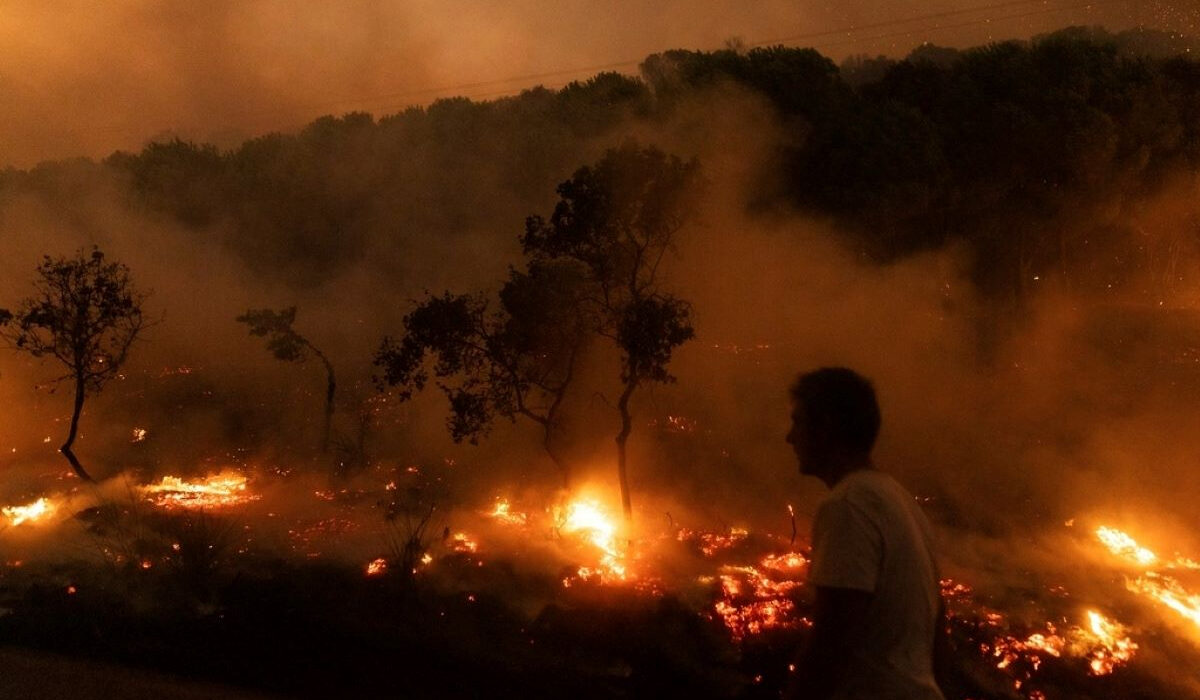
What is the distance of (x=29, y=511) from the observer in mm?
8836

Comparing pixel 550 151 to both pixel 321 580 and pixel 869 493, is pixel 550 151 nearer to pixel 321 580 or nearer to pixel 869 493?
pixel 321 580

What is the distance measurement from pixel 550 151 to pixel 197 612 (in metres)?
12.0

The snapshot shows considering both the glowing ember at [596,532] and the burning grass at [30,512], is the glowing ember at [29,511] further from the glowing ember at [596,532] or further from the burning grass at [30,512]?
the glowing ember at [596,532]

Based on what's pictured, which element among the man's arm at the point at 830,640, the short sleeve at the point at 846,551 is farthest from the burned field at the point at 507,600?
the short sleeve at the point at 846,551

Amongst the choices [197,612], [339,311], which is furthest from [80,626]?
[339,311]

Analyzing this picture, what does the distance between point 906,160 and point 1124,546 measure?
7.20 m

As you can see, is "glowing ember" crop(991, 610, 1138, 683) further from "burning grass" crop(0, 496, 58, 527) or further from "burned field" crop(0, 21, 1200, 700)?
"burning grass" crop(0, 496, 58, 527)

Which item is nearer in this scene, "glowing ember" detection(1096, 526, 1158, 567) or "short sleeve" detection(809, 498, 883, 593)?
"short sleeve" detection(809, 498, 883, 593)

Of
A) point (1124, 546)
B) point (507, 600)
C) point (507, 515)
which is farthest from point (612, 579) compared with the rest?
point (1124, 546)

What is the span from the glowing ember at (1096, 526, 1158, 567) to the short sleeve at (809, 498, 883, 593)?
25.4ft

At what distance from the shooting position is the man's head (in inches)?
85.7

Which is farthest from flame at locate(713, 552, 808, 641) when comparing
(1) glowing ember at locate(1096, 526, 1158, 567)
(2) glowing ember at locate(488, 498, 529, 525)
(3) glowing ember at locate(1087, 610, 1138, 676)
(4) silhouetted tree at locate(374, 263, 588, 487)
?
(1) glowing ember at locate(1096, 526, 1158, 567)

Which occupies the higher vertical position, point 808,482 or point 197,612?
point 808,482

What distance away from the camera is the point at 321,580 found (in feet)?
22.9
